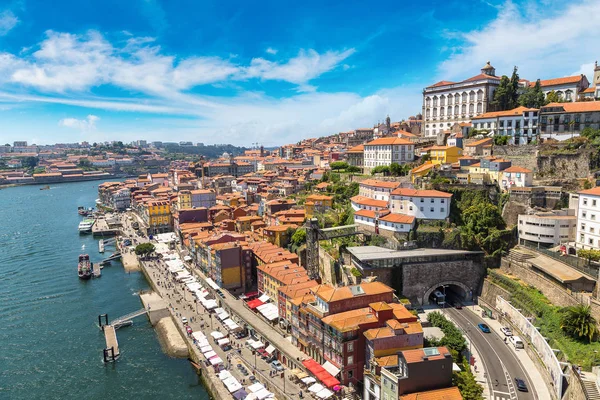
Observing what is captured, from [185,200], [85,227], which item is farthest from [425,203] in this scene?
[85,227]

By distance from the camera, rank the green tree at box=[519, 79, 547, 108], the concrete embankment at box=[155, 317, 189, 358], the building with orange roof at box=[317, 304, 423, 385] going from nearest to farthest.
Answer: the building with orange roof at box=[317, 304, 423, 385] → the concrete embankment at box=[155, 317, 189, 358] → the green tree at box=[519, 79, 547, 108]

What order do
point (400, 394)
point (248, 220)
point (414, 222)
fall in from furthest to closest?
point (248, 220), point (414, 222), point (400, 394)

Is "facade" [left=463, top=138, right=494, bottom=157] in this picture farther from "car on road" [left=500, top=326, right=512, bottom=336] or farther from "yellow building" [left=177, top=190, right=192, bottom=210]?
"yellow building" [left=177, top=190, right=192, bottom=210]

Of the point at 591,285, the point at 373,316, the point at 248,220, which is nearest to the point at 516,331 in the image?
the point at 591,285

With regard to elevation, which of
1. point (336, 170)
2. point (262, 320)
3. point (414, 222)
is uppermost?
point (336, 170)

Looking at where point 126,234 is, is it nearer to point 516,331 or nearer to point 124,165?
point 516,331

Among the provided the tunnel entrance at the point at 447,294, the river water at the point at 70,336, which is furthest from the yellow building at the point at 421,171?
the river water at the point at 70,336

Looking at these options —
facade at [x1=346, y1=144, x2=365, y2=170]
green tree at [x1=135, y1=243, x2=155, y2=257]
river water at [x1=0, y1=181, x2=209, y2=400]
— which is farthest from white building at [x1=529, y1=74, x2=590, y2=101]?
green tree at [x1=135, y1=243, x2=155, y2=257]
